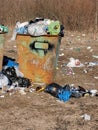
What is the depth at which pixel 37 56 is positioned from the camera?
314 inches

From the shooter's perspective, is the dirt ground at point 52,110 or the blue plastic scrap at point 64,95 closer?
the dirt ground at point 52,110

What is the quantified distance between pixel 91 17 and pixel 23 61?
276 inches

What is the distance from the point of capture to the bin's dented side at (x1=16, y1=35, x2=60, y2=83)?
7.91 metres

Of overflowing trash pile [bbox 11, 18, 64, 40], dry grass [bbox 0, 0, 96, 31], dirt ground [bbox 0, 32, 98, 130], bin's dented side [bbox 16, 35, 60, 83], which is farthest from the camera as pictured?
dry grass [bbox 0, 0, 96, 31]

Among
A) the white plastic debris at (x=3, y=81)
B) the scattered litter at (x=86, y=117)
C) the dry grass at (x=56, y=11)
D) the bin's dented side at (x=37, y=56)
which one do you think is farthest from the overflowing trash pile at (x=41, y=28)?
the dry grass at (x=56, y=11)

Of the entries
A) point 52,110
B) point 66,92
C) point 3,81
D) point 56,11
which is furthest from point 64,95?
point 56,11

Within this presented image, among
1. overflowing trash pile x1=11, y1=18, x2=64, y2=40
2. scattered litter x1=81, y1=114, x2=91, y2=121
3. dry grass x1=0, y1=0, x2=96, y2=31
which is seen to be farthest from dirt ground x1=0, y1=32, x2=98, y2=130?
dry grass x1=0, y1=0, x2=96, y2=31

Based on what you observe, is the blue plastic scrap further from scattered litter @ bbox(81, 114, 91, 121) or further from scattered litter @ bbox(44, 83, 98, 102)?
scattered litter @ bbox(81, 114, 91, 121)

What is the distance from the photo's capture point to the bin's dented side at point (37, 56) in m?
7.91

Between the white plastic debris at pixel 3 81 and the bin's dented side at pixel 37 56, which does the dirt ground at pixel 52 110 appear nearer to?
the white plastic debris at pixel 3 81

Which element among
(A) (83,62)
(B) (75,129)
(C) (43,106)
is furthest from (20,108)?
(A) (83,62)

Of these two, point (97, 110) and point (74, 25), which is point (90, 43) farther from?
point (97, 110)

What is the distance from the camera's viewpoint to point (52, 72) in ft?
26.9

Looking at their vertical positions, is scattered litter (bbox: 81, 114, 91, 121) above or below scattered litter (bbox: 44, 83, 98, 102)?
below
